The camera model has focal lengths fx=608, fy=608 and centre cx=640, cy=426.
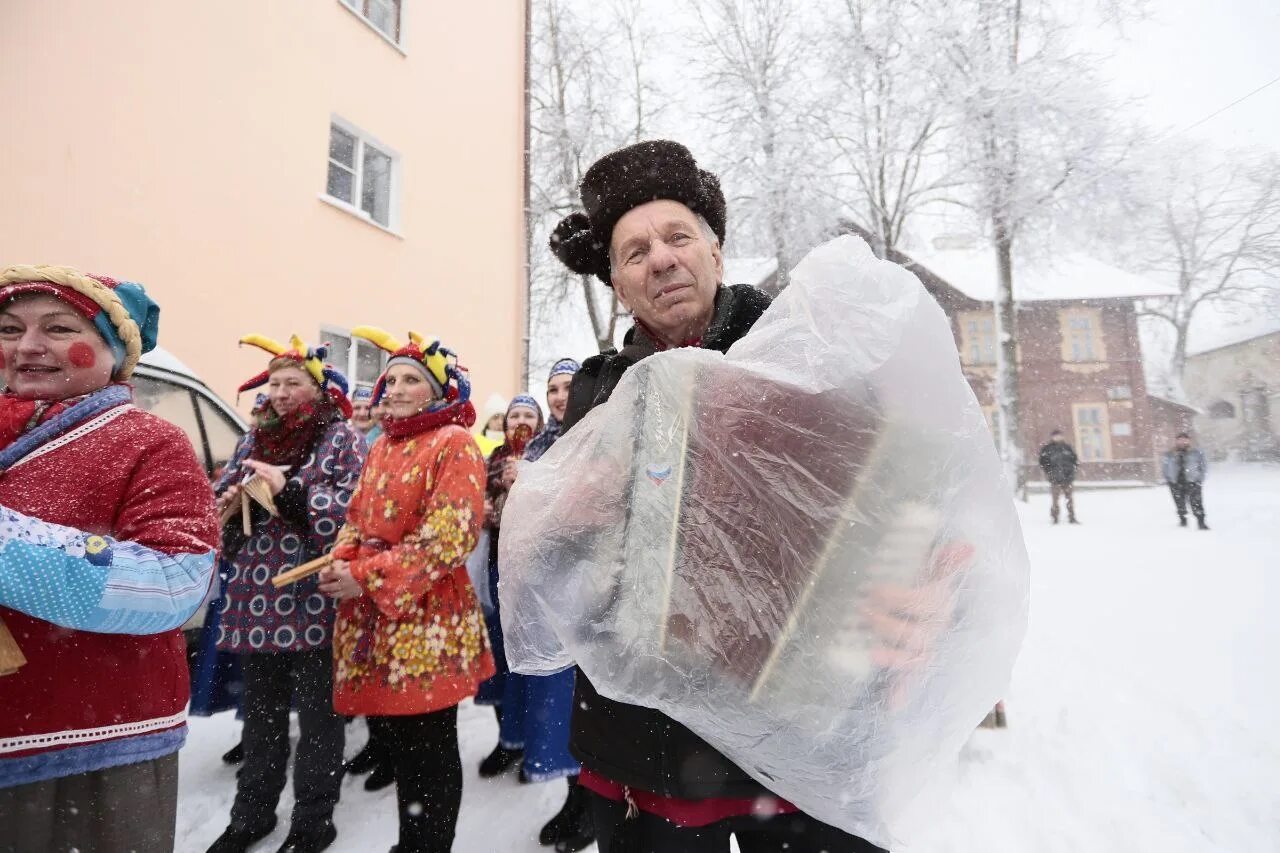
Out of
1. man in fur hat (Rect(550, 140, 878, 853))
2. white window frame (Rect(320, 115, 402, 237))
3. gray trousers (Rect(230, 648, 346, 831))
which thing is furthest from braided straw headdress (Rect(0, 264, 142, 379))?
white window frame (Rect(320, 115, 402, 237))

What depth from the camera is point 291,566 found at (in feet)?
7.87

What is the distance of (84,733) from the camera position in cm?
117

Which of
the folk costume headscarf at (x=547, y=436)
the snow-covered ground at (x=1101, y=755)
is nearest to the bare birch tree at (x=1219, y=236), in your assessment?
the snow-covered ground at (x=1101, y=755)

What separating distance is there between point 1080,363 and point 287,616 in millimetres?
28830

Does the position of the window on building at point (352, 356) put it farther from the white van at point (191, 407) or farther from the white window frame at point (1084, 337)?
the white window frame at point (1084, 337)

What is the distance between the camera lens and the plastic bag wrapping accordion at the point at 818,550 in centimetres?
83

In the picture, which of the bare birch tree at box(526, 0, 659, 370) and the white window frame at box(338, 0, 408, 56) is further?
the bare birch tree at box(526, 0, 659, 370)

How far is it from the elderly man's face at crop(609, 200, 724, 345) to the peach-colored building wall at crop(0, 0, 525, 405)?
515 centimetres

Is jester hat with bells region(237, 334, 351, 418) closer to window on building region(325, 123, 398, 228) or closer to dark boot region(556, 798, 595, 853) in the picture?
dark boot region(556, 798, 595, 853)

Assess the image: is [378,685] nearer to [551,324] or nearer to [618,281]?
[618,281]

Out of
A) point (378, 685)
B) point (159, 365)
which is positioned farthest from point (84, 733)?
point (159, 365)

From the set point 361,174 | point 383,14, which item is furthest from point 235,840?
point 383,14

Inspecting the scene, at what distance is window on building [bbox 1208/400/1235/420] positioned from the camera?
67.4 ft

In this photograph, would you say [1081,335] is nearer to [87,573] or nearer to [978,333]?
[978,333]
